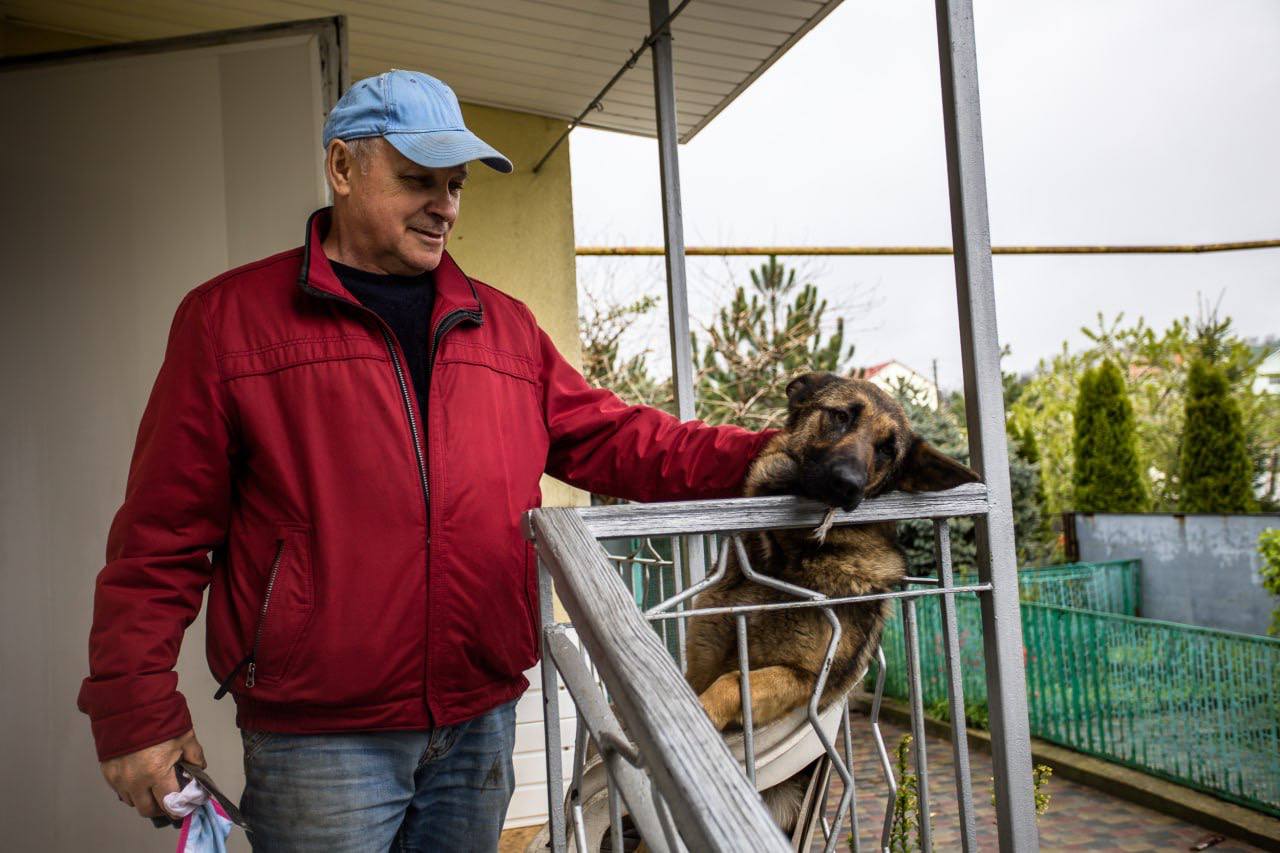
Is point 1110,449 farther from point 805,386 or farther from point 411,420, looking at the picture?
point 411,420

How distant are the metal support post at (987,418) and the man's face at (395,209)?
110 centimetres

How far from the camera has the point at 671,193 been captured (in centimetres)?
407

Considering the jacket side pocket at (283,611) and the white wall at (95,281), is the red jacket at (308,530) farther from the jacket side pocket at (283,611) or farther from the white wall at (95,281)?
the white wall at (95,281)

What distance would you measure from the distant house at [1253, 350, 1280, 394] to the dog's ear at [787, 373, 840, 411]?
1357 cm

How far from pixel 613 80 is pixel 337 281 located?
3345 mm

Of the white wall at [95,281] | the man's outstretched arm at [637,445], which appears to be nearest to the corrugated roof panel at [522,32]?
the white wall at [95,281]

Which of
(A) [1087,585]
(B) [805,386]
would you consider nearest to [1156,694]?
(A) [1087,585]

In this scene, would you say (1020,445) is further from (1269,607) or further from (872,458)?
(872,458)

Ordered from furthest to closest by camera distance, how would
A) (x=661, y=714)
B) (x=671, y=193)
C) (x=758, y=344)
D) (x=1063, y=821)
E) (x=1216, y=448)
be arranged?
1. (x=758, y=344)
2. (x=1216, y=448)
3. (x=1063, y=821)
4. (x=671, y=193)
5. (x=661, y=714)

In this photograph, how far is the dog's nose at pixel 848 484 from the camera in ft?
6.05

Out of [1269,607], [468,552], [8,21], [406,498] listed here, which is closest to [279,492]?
[406,498]

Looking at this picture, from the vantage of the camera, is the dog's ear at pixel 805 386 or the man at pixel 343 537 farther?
the dog's ear at pixel 805 386

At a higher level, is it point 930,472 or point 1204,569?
point 930,472

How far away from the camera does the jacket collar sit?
1.77m
